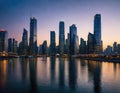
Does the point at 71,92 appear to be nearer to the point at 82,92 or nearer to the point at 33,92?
the point at 82,92

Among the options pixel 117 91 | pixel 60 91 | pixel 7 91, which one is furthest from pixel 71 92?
pixel 7 91

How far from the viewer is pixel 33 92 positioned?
1073 inches

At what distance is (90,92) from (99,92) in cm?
143

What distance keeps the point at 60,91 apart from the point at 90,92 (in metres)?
4.57

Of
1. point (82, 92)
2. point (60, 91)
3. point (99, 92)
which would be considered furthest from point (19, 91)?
point (99, 92)

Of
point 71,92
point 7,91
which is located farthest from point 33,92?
point 71,92

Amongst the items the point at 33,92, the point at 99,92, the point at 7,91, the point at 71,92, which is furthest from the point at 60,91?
the point at 7,91

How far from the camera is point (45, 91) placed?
28.1 m

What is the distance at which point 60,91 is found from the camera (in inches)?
1115

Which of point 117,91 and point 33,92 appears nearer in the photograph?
point 33,92

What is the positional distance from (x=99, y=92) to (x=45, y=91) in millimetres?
8255

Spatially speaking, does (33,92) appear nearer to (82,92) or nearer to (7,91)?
(7,91)

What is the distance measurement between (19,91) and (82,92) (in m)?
9.61

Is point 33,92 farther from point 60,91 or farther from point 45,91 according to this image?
point 60,91
